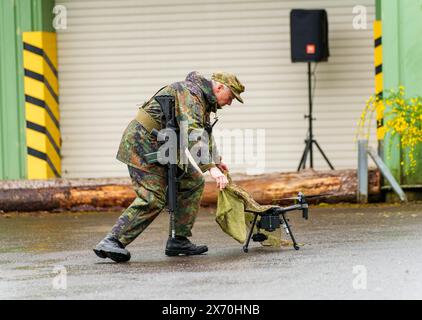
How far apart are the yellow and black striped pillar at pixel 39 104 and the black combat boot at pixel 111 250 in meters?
8.03

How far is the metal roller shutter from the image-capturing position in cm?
1830

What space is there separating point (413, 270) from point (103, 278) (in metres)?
2.29

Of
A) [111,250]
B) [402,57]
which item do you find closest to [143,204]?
[111,250]

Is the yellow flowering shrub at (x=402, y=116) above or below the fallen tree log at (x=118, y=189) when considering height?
above

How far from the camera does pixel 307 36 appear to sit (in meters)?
17.7

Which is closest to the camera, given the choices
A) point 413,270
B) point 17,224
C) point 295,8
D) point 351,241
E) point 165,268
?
point 413,270

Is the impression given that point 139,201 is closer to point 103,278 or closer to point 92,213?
point 103,278

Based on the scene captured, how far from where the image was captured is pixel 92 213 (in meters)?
16.6

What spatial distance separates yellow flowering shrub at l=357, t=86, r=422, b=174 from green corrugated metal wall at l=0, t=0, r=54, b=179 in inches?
193

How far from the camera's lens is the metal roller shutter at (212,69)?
1830cm

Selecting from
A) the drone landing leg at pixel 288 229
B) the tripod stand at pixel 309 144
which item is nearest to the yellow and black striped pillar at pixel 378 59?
the tripod stand at pixel 309 144

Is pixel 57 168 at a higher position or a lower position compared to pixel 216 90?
lower

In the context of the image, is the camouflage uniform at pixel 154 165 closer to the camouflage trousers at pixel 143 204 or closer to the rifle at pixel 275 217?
the camouflage trousers at pixel 143 204
